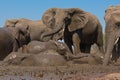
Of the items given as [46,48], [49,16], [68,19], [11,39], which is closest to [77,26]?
[68,19]

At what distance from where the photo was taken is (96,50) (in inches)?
683

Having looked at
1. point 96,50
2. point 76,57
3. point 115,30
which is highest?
point 115,30

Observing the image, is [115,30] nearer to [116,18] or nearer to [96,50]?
[116,18]

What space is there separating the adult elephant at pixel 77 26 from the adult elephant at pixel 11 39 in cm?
85

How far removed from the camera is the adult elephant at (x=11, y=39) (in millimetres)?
13930

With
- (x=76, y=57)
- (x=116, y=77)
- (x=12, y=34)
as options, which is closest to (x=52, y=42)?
(x=76, y=57)

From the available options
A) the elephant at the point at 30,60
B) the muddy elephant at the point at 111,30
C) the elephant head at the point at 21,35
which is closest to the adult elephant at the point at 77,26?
the elephant head at the point at 21,35

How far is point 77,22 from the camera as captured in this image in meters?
16.9

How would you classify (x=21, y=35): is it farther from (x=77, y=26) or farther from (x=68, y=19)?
(x=77, y=26)

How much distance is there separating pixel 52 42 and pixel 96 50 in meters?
4.04

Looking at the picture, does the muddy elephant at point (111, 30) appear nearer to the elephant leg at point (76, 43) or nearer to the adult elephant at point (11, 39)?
the elephant leg at point (76, 43)

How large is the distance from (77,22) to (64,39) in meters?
0.87

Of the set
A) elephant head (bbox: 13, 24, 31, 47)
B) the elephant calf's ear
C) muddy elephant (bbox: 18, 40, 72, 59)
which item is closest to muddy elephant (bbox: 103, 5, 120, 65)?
muddy elephant (bbox: 18, 40, 72, 59)

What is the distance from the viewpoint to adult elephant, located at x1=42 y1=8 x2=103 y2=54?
16391 millimetres
